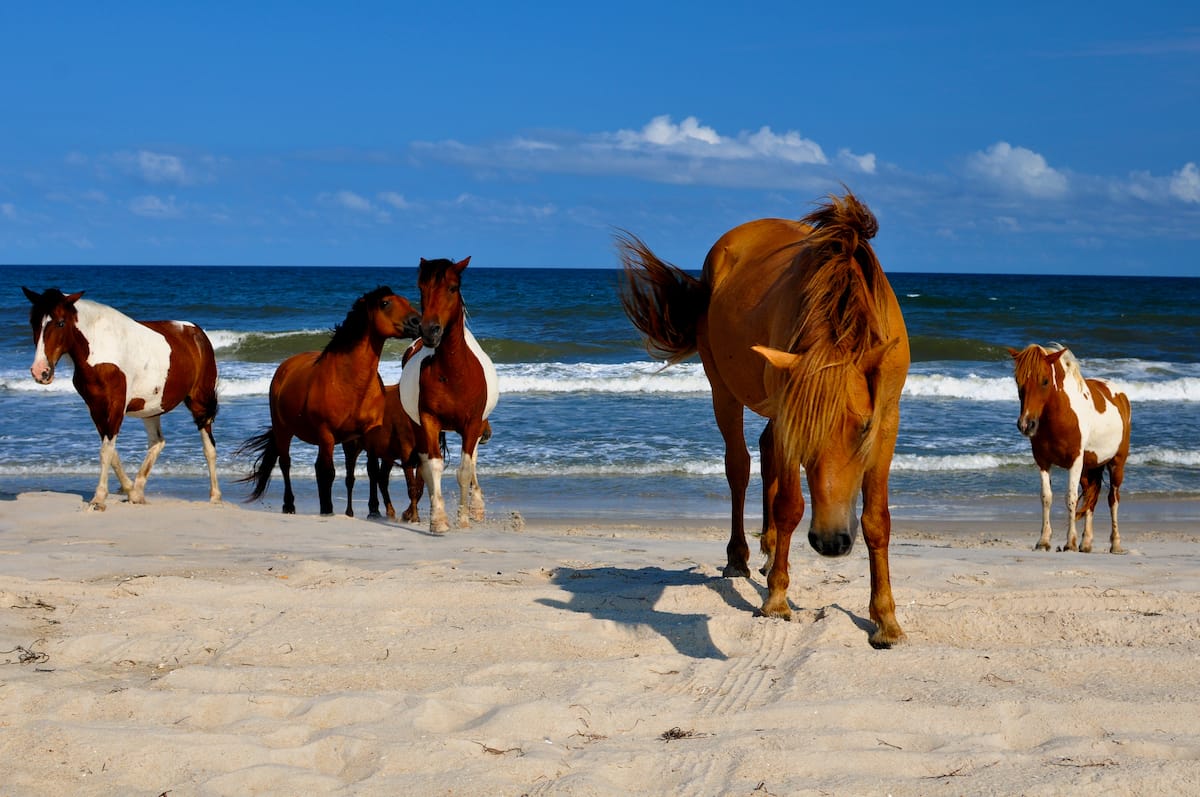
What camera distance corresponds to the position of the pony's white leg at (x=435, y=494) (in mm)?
8094

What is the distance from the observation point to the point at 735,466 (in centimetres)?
552

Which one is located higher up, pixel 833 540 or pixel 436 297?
pixel 436 297

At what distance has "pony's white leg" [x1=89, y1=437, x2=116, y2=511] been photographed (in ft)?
27.2

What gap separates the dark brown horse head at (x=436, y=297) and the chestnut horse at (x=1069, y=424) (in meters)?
4.21

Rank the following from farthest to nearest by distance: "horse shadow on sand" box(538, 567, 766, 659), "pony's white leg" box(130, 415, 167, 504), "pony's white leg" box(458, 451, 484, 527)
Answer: "pony's white leg" box(130, 415, 167, 504)
"pony's white leg" box(458, 451, 484, 527)
"horse shadow on sand" box(538, 567, 766, 659)

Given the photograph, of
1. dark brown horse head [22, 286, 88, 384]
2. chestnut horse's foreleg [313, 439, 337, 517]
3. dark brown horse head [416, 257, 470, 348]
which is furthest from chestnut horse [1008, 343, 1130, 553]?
dark brown horse head [22, 286, 88, 384]

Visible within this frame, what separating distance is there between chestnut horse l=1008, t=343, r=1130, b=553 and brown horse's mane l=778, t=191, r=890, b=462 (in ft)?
15.6

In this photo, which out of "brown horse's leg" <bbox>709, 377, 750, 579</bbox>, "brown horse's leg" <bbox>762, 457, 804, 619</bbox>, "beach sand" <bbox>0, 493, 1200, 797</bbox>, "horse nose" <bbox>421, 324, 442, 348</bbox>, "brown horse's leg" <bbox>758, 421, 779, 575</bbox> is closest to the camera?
"beach sand" <bbox>0, 493, 1200, 797</bbox>

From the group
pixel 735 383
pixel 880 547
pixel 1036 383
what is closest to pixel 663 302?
pixel 735 383

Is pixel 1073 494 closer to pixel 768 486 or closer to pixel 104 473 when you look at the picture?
pixel 768 486

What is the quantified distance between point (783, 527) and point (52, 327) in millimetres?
6122

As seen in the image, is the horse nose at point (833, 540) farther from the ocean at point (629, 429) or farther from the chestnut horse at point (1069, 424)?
the chestnut horse at point (1069, 424)

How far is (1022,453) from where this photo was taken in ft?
43.3

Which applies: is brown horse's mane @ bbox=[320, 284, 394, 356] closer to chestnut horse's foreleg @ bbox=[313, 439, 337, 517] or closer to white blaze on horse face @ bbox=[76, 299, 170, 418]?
chestnut horse's foreleg @ bbox=[313, 439, 337, 517]
